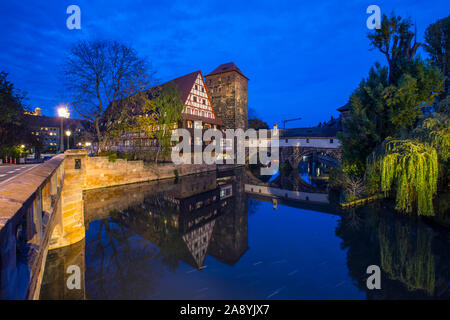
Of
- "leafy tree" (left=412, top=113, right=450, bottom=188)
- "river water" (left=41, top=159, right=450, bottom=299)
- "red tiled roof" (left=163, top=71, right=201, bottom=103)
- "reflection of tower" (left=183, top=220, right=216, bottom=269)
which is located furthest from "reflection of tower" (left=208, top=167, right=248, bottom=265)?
"red tiled roof" (left=163, top=71, right=201, bottom=103)

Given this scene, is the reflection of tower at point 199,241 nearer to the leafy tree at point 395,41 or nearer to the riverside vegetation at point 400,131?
the riverside vegetation at point 400,131

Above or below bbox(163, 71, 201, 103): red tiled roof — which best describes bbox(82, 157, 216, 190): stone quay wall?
below

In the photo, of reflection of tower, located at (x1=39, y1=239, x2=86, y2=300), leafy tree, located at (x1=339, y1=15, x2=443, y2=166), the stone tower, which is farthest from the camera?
the stone tower

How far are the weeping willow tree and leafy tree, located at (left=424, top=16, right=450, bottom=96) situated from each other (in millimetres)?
19137

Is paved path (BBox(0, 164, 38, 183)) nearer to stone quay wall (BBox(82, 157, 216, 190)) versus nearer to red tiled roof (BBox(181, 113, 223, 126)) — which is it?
stone quay wall (BBox(82, 157, 216, 190))

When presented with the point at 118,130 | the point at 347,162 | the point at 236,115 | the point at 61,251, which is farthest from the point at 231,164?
the point at 61,251

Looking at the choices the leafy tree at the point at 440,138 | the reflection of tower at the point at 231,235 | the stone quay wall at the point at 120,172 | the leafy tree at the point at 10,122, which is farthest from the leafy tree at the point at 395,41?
the leafy tree at the point at 10,122

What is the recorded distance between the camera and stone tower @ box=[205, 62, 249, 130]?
3762 cm

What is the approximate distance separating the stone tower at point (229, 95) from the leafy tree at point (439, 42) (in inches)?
1006

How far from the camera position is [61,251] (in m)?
6.12

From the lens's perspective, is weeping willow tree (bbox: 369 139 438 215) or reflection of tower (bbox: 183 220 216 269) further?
weeping willow tree (bbox: 369 139 438 215)

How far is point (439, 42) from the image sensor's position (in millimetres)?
19953
